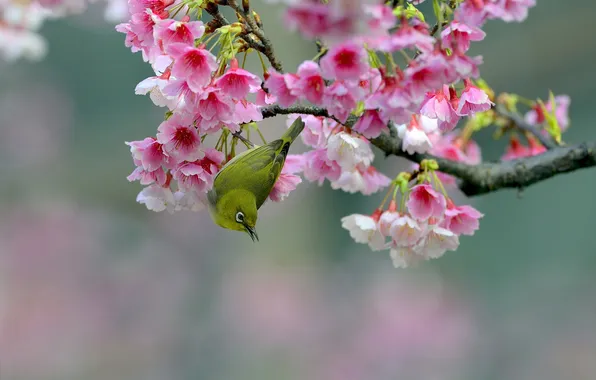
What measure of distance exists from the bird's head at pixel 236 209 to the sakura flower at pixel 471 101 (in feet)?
0.99

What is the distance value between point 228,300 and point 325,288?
0.52m

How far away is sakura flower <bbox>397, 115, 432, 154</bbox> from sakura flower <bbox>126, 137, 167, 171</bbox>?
12.2 inches

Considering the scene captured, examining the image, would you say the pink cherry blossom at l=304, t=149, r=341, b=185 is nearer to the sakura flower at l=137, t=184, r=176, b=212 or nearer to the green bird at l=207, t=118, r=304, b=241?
the green bird at l=207, t=118, r=304, b=241

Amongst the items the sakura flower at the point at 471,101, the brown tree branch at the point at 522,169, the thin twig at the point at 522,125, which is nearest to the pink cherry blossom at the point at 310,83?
the sakura flower at the point at 471,101

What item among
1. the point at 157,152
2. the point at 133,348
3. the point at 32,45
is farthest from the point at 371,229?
the point at 133,348

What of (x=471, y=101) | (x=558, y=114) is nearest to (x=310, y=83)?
(x=471, y=101)

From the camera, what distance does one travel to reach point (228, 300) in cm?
363

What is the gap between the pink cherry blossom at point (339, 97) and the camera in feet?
2.13

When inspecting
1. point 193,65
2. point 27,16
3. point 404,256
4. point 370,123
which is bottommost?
point 404,256

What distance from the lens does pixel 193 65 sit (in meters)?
0.72

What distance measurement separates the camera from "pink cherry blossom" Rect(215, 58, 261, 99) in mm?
732

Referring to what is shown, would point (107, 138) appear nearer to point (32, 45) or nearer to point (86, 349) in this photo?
point (86, 349)

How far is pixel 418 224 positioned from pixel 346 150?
130 mm

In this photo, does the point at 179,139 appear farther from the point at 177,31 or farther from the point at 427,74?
the point at 427,74
